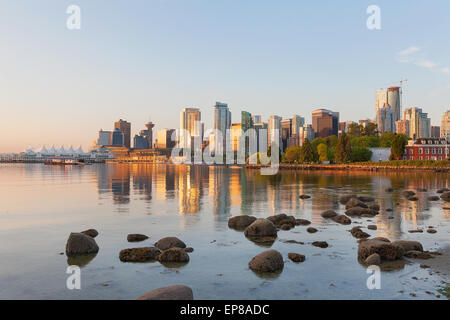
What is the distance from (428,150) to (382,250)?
18010cm

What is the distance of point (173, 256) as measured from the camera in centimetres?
2131

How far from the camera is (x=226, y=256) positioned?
22.6 meters

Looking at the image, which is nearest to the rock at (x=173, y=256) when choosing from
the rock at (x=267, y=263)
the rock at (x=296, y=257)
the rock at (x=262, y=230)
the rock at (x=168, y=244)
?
the rock at (x=168, y=244)

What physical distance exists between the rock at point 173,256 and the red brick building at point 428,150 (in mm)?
183477

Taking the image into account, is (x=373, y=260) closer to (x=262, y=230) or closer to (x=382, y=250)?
(x=382, y=250)

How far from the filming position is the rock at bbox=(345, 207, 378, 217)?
122ft

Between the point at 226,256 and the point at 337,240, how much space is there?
8.78m

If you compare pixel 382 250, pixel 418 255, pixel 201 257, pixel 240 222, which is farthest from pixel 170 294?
pixel 240 222

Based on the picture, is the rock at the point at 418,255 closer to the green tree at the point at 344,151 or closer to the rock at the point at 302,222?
the rock at the point at 302,222

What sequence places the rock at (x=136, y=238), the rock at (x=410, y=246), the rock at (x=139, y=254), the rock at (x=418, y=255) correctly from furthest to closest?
the rock at (x=136, y=238) < the rock at (x=410, y=246) < the rock at (x=139, y=254) < the rock at (x=418, y=255)

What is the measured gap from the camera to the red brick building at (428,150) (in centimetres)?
17506
